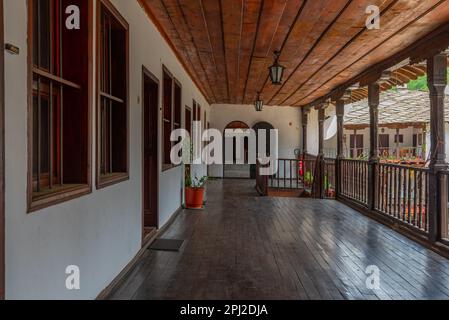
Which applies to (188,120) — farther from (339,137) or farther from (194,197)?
(339,137)

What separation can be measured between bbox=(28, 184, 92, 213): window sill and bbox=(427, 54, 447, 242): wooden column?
3.85m

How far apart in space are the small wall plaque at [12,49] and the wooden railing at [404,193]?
451 centimetres

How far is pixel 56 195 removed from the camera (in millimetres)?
1871

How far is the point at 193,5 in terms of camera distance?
3520 mm

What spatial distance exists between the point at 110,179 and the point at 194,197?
150 inches

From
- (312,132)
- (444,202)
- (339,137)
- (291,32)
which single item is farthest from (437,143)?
(312,132)

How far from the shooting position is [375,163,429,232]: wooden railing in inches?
177

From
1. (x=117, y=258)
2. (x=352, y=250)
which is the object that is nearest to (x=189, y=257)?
(x=117, y=258)

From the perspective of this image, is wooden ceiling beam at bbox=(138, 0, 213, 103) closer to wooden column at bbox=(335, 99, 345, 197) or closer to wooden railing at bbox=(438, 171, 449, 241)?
wooden column at bbox=(335, 99, 345, 197)

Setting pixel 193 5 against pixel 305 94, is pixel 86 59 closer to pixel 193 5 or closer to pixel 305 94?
pixel 193 5

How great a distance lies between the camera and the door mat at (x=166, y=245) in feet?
12.9

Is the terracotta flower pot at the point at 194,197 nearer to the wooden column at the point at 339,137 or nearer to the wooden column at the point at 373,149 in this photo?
the wooden column at the point at 373,149

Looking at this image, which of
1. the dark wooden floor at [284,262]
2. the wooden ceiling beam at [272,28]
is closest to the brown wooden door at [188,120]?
the wooden ceiling beam at [272,28]
